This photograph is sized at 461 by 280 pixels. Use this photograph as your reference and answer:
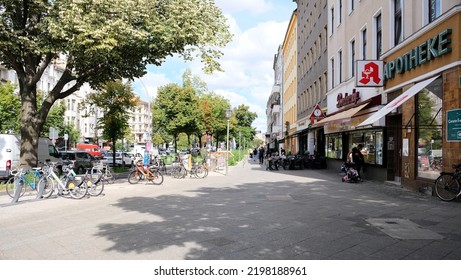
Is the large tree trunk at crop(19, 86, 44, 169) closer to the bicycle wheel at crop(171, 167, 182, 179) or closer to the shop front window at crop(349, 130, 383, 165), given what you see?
the bicycle wheel at crop(171, 167, 182, 179)

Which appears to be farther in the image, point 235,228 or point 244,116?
point 244,116

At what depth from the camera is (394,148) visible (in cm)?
1471

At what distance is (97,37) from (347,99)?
41.1 feet

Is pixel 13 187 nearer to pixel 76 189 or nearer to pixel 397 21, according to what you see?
pixel 76 189

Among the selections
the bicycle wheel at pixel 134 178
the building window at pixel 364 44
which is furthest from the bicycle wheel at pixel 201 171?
the building window at pixel 364 44

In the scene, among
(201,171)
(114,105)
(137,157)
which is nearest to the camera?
(201,171)

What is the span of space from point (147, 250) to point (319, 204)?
5.50m

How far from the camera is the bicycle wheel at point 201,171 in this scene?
66.6 feet

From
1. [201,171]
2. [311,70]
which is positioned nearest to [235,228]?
[201,171]

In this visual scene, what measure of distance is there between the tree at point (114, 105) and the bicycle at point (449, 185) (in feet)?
70.1

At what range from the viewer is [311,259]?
4.95 metres

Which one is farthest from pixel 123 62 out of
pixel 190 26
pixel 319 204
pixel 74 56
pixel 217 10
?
pixel 319 204
